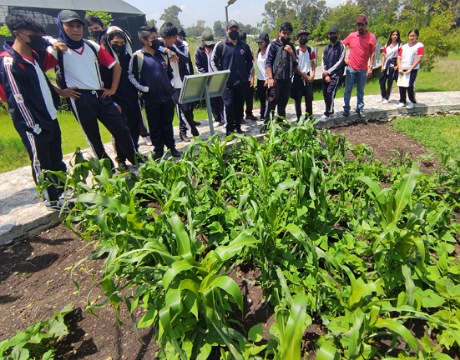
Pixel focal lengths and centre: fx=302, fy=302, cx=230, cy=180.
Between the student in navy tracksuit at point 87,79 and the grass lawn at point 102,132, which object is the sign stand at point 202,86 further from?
the grass lawn at point 102,132

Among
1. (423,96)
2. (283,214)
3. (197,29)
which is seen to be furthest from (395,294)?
(197,29)

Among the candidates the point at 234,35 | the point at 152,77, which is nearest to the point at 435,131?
the point at 234,35

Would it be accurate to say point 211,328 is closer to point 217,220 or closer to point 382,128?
point 217,220

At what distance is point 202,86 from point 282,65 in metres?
1.47

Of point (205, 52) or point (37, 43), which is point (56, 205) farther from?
point (205, 52)

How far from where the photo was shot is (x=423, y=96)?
7.50m

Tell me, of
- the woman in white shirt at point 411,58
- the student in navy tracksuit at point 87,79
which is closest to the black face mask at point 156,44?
the student in navy tracksuit at point 87,79

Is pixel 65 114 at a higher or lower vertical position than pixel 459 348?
higher

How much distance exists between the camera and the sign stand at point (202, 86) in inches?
146

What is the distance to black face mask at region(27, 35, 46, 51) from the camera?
9.11 ft

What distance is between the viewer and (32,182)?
4043mm

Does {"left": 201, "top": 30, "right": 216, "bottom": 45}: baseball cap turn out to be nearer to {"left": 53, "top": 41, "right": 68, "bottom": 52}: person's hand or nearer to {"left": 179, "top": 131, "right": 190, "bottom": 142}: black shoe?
{"left": 179, "top": 131, "right": 190, "bottom": 142}: black shoe

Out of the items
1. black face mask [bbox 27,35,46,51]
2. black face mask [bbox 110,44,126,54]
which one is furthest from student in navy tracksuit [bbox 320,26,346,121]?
black face mask [bbox 27,35,46,51]

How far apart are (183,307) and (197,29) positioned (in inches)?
4984
